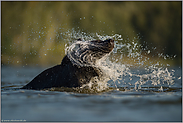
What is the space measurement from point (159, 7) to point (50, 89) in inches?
4616

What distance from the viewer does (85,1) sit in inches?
4724

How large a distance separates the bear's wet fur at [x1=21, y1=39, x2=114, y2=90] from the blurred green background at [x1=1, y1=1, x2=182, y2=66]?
82369 millimetres

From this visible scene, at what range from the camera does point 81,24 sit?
9825 centimetres

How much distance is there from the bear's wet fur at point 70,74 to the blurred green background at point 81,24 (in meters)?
82.4

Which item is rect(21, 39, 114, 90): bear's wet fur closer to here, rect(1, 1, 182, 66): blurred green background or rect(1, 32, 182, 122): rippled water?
rect(1, 32, 182, 122): rippled water

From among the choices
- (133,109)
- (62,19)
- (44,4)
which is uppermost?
(44,4)

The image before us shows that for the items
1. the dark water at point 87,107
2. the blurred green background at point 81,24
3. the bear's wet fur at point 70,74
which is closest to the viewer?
the dark water at point 87,107

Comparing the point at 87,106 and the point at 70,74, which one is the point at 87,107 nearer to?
the point at 87,106

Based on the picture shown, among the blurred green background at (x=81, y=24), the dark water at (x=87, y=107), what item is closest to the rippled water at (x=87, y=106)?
the dark water at (x=87, y=107)

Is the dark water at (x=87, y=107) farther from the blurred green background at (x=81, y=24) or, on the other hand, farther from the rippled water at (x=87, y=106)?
the blurred green background at (x=81, y=24)

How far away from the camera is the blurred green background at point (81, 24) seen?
9606cm

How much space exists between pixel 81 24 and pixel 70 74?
90100mm

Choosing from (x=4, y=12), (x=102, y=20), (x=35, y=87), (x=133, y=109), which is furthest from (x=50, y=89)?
(x=4, y=12)

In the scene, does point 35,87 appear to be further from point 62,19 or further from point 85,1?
point 85,1
